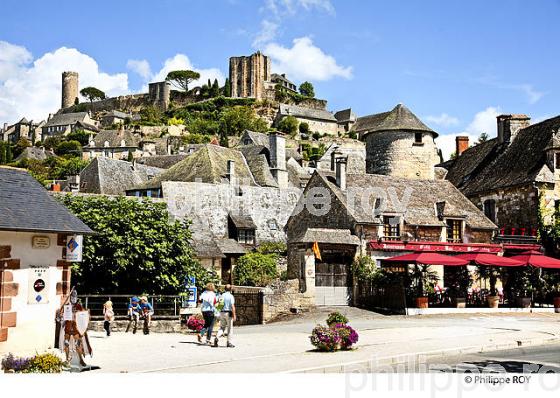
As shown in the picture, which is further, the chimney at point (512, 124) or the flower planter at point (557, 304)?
the chimney at point (512, 124)

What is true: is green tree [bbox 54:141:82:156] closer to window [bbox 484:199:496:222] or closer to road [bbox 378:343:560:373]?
window [bbox 484:199:496:222]

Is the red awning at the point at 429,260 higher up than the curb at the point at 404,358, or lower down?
higher up

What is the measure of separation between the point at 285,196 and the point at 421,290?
20.7m

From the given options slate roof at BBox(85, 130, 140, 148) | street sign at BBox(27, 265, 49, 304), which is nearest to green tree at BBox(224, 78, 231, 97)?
slate roof at BBox(85, 130, 140, 148)

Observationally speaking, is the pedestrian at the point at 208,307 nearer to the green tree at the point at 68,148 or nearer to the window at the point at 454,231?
the window at the point at 454,231

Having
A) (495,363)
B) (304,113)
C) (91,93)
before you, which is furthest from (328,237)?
(91,93)

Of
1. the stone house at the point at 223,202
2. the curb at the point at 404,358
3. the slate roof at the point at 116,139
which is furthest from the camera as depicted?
the slate roof at the point at 116,139

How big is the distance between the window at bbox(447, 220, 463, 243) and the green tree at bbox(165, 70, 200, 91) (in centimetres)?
12713

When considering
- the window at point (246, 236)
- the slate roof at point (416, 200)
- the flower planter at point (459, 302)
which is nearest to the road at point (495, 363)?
the flower planter at point (459, 302)

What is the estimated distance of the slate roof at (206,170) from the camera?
48.1 metres

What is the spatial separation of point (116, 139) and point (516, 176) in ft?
271

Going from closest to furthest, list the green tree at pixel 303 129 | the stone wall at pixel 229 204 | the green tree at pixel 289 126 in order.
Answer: the stone wall at pixel 229 204
the green tree at pixel 289 126
the green tree at pixel 303 129

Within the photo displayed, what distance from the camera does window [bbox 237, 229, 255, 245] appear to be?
42656 millimetres

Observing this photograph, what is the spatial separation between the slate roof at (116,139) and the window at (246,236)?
68.6 m
